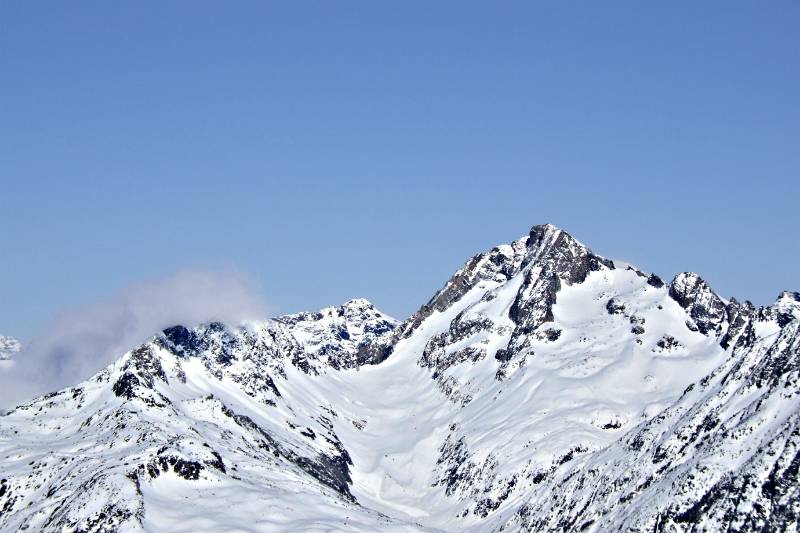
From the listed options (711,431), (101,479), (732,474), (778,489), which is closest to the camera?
(778,489)

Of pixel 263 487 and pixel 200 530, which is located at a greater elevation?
pixel 263 487

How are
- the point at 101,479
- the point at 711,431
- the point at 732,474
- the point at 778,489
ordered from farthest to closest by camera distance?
1. the point at 711,431
2. the point at 101,479
3. the point at 732,474
4. the point at 778,489

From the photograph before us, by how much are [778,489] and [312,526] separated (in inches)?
2691

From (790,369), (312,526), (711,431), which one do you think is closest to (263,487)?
(312,526)

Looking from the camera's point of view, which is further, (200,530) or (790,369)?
(790,369)

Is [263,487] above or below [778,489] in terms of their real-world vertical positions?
above

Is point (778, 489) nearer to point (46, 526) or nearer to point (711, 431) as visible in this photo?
point (711, 431)

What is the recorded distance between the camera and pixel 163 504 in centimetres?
18088

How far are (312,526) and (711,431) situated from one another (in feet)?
228

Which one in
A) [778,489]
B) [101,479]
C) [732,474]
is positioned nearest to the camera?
[778,489]

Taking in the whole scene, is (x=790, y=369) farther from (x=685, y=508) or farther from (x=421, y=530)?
(x=421, y=530)

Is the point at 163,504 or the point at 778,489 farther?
the point at 163,504

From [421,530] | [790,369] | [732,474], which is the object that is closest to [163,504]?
[421,530]

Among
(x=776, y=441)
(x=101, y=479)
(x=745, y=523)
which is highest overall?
(x=101, y=479)
